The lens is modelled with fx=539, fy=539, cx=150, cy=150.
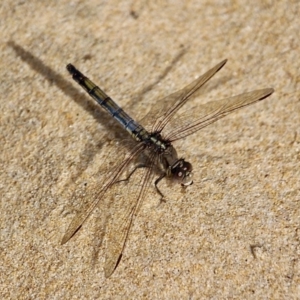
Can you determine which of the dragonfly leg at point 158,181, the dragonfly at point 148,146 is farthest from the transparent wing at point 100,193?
the dragonfly leg at point 158,181

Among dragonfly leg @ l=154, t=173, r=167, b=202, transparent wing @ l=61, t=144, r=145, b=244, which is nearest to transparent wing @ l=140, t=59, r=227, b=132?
transparent wing @ l=61, t=144, r=145, b=244

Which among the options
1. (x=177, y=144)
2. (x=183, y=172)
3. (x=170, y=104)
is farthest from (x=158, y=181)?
(x=170, y=104)

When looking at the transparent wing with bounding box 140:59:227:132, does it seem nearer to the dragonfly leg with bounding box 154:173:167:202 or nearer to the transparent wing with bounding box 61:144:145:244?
the transparent wing with bounding box 61:144:145:244

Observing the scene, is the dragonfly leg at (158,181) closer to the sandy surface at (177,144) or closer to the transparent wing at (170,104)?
the sandy surface at (177,144)

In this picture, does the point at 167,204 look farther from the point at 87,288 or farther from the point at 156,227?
the point at 87,288

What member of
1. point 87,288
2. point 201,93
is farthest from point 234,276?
point 201,93

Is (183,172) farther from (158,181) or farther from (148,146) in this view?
(148,146)
